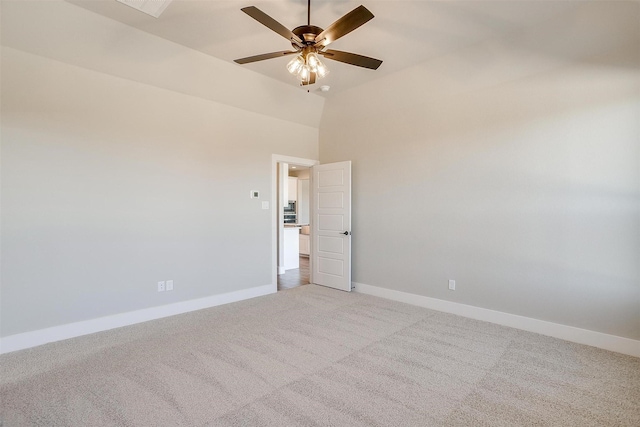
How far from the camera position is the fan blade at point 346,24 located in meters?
1.96

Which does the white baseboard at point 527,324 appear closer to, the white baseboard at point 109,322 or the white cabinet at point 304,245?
the white baseboard at point 109,322

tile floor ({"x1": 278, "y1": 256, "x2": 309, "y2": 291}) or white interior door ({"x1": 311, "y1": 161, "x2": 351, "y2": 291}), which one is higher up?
white interior door ({"x1": 311, "y1": 161, "x2": 351, "y2": 291})

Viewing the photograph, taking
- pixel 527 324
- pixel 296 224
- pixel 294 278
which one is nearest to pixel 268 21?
pixel 527 324

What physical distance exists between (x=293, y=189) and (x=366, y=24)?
6.34 m

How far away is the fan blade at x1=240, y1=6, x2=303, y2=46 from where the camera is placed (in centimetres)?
199

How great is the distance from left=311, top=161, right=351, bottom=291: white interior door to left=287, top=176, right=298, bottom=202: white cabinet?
3.50 meters

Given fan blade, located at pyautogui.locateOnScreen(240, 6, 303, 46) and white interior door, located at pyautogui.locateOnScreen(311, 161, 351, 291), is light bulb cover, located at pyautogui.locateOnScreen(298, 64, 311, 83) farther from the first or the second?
white interior door, located at pyautogui.locateOnScreen(311, 161, 351, 291)

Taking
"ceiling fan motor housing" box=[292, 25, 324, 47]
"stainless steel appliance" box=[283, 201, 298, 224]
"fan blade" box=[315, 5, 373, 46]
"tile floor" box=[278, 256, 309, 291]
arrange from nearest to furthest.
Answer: "fan blade" box=[315, 5, 373, 46] < "ceiling fan motor housing" box=[292, 25, 324, 47] < "tile floor" box=[278, 256, 309, 291] < "stainless steel appliance" box=[283, 201, 298, 224]

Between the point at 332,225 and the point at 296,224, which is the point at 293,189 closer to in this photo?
the point at 296,224

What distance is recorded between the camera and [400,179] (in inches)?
178

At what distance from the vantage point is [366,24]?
298 centimetres

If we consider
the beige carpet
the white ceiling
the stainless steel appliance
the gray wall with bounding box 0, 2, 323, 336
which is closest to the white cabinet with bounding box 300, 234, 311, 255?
the stainless steel appliance

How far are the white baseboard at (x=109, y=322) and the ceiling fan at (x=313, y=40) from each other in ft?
10.2

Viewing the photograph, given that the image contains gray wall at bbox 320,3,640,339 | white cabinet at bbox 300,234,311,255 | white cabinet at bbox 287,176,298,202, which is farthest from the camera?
white cabinet at bbox 287,176,298,202
